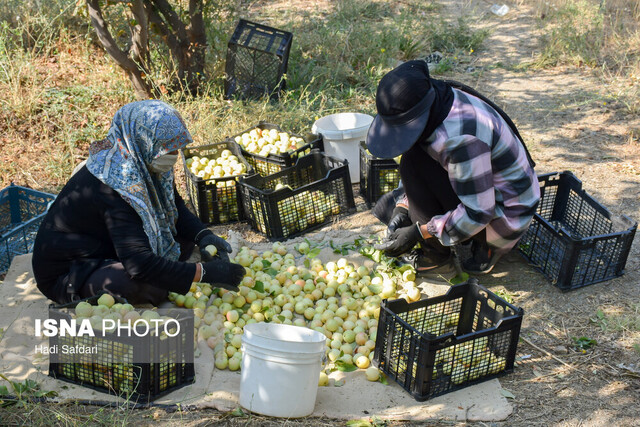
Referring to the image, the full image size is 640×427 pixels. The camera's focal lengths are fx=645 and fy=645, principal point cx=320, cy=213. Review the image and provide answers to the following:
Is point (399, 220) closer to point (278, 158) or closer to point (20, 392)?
point (278, 158)

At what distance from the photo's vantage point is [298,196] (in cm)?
444

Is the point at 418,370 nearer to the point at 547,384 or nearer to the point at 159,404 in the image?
the point at 547,384

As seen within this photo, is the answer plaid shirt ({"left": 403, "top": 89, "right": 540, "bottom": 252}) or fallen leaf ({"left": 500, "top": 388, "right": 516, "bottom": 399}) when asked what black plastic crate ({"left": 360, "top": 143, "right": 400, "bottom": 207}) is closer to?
plaid shirt ({"left": 403, "top": 89, "right": 540, "bottom": 252})

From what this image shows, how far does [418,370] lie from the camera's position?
2.88 m

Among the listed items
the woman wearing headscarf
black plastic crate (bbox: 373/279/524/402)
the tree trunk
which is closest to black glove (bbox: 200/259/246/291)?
the woman wearing headscarf

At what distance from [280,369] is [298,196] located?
1.96 m

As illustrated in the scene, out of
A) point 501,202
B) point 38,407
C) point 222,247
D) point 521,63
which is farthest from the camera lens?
point 521,63

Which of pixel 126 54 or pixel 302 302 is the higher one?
pixel 126 54

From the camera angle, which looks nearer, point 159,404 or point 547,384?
point 159,404

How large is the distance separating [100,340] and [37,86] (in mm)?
4189

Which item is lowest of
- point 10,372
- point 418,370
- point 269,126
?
point 10,372

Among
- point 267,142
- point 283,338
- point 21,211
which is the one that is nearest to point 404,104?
point 283,338

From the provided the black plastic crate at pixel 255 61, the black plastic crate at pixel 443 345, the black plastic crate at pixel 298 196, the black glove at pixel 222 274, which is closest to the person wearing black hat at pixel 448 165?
the black plastic crate at pixel 443 345

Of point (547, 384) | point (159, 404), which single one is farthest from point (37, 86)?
point (547, 384)
